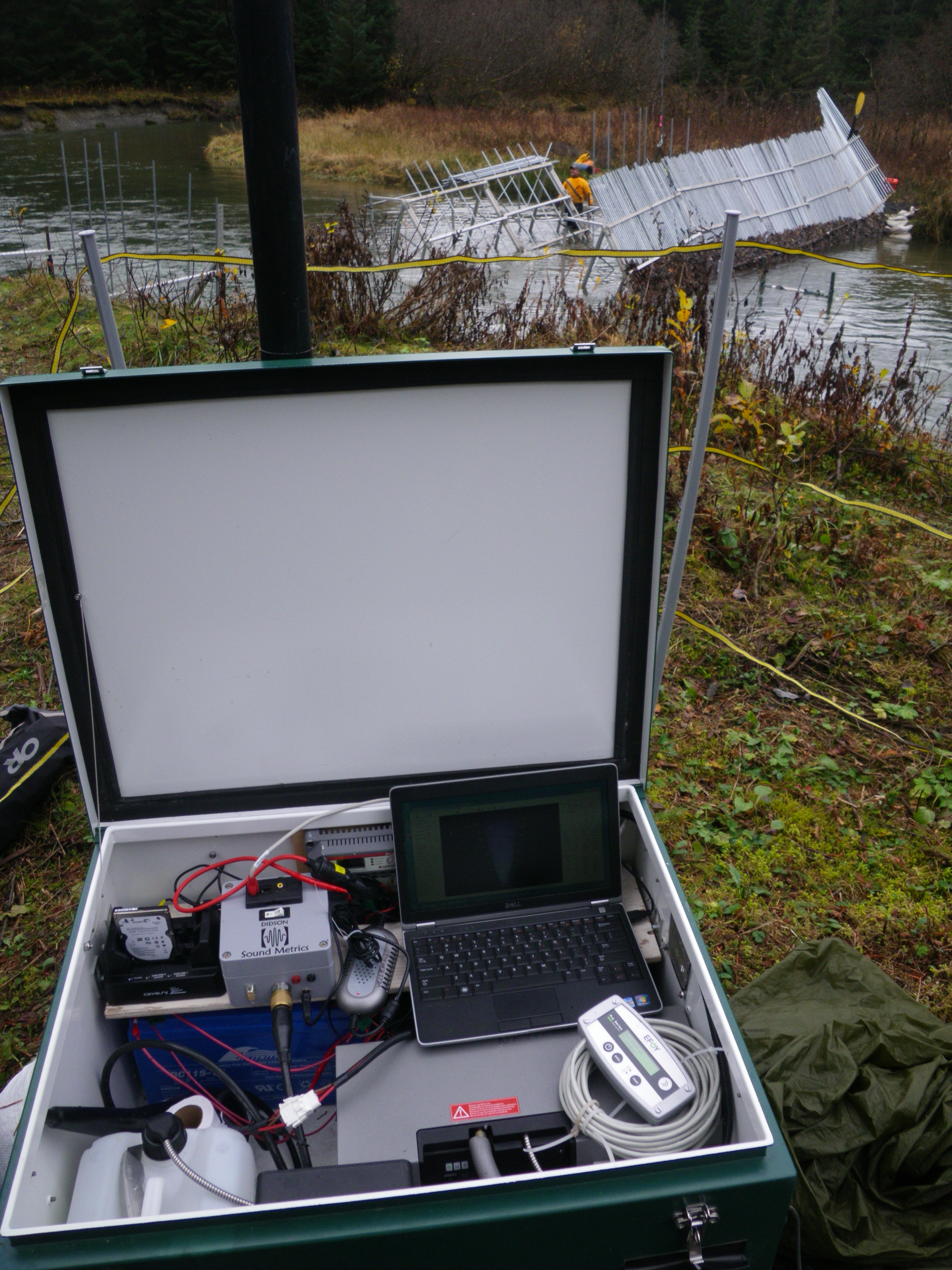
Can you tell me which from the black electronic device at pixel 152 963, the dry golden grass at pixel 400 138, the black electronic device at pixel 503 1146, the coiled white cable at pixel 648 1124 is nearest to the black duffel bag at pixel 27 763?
the black electronic device at pixel 152 963

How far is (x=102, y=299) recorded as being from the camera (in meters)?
1.71

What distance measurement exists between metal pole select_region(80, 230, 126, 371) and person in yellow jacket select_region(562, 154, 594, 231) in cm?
957

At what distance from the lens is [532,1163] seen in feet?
4.34

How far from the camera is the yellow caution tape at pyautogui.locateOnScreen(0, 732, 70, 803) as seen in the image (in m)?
2.66

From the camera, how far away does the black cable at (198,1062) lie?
1423 mm

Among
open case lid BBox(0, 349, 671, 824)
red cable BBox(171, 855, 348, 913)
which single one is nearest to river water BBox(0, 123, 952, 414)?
open case lid BBox(0, 349, 671, 824)

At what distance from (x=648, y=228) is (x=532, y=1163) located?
1148cm

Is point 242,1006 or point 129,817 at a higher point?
point 129,817

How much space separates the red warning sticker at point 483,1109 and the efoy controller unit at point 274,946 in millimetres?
338

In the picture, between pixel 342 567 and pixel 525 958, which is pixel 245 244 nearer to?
pixel 342 567

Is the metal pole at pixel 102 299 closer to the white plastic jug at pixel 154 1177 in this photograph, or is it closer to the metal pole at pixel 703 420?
the metal pole at pixel 703 420

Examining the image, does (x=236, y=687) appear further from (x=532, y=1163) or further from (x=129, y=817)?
(x=532, y=1163)

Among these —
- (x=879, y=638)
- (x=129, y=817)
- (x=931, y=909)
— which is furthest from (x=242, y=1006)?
(x=879, y=638)

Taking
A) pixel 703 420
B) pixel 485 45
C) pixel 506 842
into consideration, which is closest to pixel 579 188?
pixel 703 420
